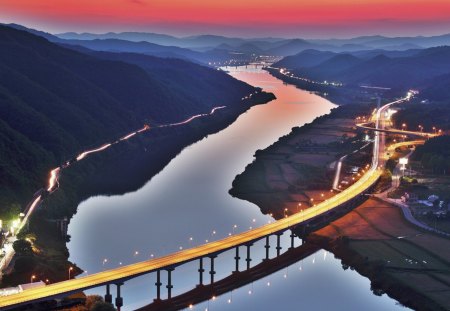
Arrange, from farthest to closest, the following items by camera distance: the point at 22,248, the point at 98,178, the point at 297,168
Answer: the point at 297,168 → the point at 98,178 → the point at 22,248

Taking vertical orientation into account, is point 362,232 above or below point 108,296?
above

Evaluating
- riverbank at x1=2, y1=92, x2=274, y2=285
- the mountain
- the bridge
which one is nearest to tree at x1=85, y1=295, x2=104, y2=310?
the bridge

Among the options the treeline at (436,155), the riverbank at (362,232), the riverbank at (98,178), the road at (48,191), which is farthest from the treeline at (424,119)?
the road at (48,191)

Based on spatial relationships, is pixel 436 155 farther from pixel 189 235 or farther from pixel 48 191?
pixel 48 191

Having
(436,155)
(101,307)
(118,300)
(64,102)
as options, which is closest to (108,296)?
(118,300)

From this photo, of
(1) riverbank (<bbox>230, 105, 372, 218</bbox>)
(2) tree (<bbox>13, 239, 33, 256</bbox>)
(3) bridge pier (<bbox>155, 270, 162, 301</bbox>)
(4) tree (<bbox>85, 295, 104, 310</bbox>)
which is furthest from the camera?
(1) riverbank (<bbox>230, 105, 372, 218</bbox>)

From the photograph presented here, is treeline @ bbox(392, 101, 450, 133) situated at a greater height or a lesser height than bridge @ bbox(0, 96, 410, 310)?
greater

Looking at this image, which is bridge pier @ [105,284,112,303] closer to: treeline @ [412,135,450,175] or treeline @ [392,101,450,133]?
treeline @ [412,135,450,175]
